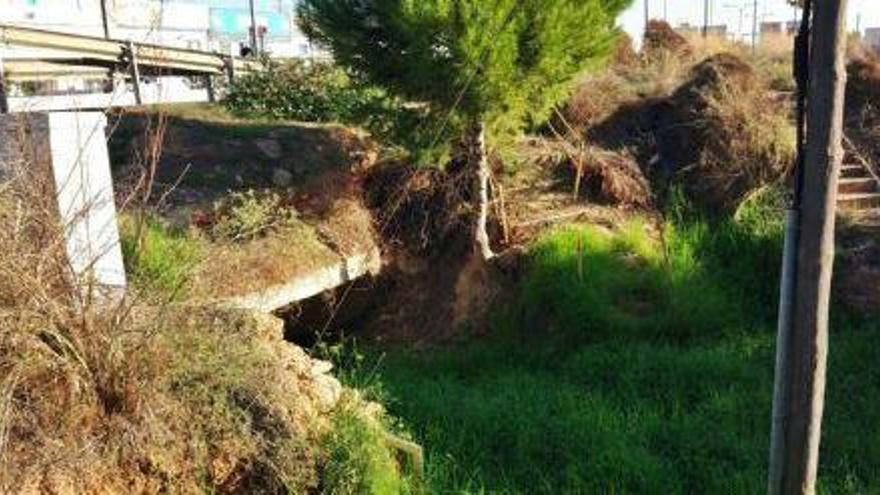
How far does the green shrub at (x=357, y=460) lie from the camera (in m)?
6.02

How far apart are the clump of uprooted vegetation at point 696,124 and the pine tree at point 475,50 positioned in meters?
2.32

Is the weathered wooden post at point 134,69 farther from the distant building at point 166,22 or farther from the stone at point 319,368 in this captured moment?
the stone at point 319,368

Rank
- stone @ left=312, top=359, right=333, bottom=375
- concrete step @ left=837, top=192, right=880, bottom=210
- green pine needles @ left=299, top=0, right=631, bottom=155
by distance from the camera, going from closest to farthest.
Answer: stone @ left=312, top=359, right=333, bottom=375, green pine needles @ left=299, top=0, right=631, bottom=155, concrete step @ left=837, top=192, right=880, bottom=210

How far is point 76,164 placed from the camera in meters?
6.77

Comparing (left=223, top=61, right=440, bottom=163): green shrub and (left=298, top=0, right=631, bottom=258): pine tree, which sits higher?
(left=298, top=0, right=631, bottom=258): pine tree

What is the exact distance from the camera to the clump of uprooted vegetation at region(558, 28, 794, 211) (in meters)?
11.9

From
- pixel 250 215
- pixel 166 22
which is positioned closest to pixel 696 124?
pixel 250 215

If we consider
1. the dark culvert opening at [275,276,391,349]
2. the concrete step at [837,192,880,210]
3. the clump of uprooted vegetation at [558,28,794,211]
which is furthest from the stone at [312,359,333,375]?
the concrete step at [837,192,880,210]

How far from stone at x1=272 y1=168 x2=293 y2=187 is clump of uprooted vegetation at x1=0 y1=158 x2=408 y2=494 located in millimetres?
4972

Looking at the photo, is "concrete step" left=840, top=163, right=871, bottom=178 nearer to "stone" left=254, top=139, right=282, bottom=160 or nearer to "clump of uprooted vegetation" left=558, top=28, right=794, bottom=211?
"clump of uprooted vegetation" left=558, top=28, right=794, bottom=211

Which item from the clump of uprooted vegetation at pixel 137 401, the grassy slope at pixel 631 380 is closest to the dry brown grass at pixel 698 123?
the grassy slope at pixel 631 380

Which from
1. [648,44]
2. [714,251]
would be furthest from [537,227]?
[648,44]

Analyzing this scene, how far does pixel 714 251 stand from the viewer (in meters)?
11.1

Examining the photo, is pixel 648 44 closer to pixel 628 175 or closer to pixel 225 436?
pixel 628 175
